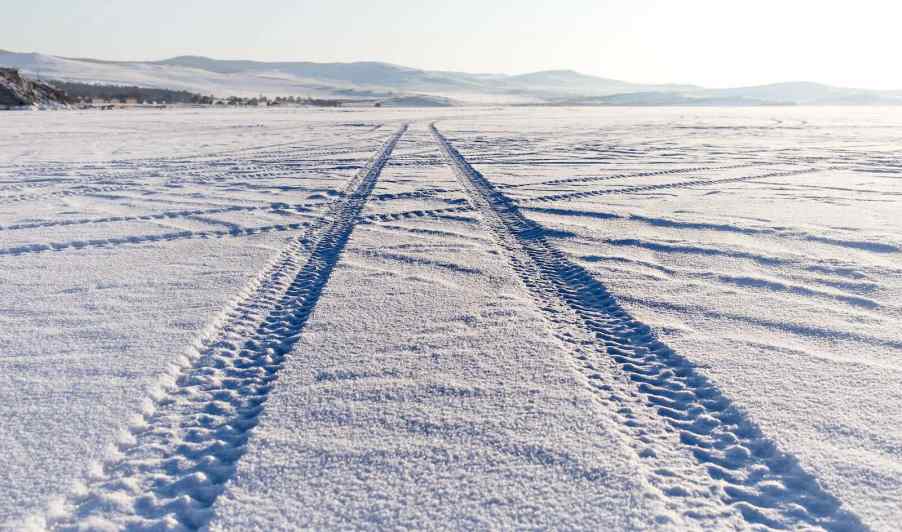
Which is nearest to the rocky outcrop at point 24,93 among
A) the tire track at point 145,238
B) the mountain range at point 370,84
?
the mountain range at point 370,84

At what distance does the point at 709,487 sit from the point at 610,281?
223cm

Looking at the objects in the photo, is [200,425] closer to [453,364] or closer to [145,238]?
[453,364]

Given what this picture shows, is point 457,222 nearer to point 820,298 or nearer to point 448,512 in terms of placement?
point 820,298

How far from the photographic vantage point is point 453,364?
306cm

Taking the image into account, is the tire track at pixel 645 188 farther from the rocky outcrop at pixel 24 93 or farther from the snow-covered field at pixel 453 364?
the rocky outcrop at pixel 24 93

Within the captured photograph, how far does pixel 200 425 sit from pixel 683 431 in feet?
6.05

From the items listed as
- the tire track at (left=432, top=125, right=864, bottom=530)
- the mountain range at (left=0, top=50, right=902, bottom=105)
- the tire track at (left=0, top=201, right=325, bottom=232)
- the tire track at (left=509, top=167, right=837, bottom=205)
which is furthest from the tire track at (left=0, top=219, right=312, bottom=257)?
the mountain range at (left=0, top=50, right=902, bottom=105)

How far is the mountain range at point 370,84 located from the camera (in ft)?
214

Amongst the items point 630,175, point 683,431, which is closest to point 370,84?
point 630,175

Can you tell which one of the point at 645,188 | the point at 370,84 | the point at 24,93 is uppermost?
the point at 370,84

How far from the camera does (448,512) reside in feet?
6.58

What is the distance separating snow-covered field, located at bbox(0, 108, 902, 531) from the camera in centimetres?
210

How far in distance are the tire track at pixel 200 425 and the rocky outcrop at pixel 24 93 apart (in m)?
30.2

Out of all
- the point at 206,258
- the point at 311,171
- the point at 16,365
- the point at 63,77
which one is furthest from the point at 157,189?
the point at 63,77
